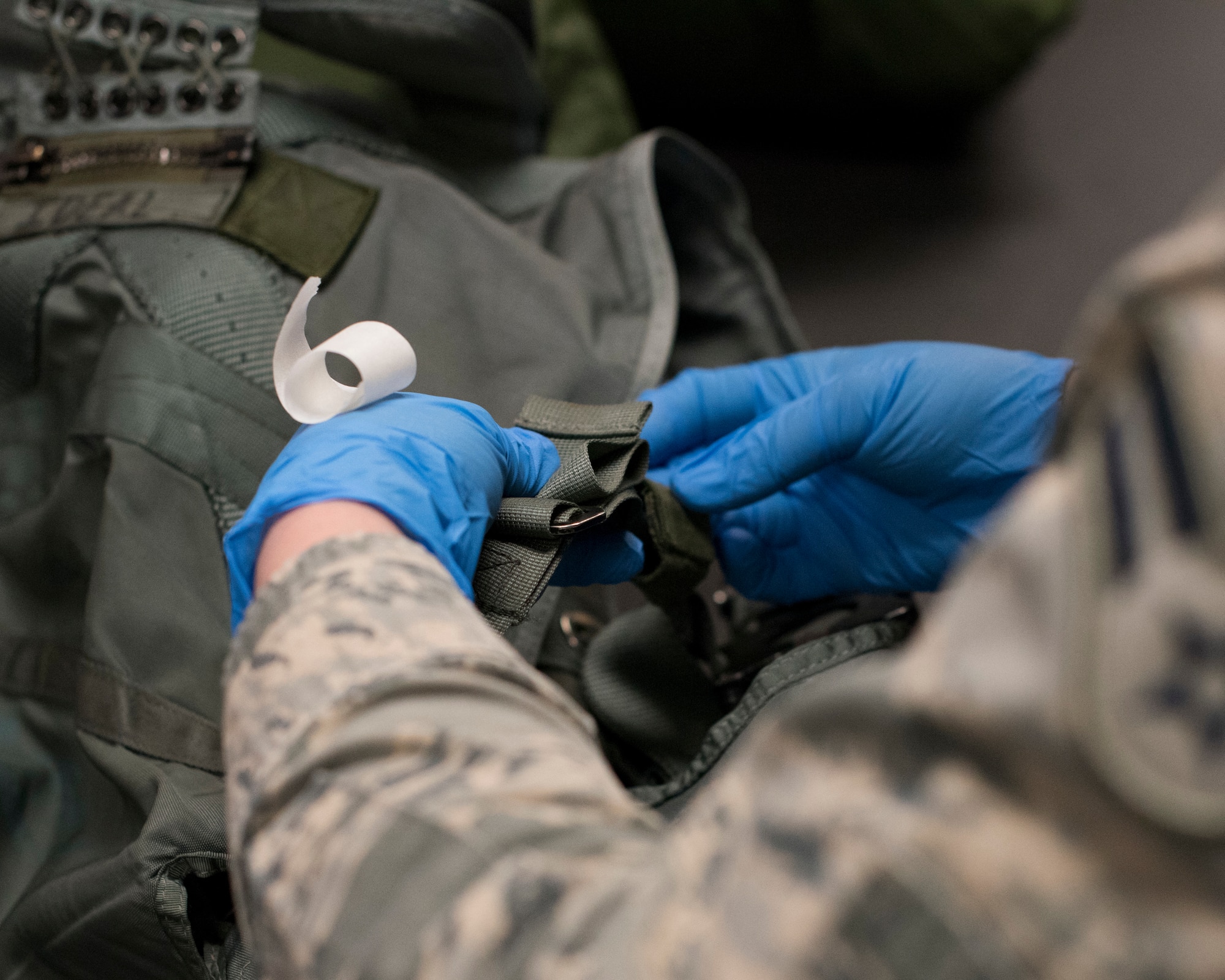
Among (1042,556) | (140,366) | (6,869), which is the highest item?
(1042,556)

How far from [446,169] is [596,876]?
2.01 ft

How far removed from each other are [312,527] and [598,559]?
181mm

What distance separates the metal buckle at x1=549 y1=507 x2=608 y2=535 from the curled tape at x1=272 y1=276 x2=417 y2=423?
0.09 metres

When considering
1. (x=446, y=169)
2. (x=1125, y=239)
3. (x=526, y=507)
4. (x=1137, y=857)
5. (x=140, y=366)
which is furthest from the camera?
(x=1125, y=239)

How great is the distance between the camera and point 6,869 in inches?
19.3

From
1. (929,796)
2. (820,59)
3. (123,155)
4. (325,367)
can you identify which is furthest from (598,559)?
(820,59)

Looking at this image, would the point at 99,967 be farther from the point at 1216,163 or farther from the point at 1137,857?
the point at 1216,163

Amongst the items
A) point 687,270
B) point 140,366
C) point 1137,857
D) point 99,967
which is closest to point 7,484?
point 140,366

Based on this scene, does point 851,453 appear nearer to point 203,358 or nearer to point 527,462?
point 527,462

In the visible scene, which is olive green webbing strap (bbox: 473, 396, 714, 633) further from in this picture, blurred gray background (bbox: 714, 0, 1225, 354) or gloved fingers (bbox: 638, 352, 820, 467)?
blurred gray background (bbox: 714, 0, 1225, 354)

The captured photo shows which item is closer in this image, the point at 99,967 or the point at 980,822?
the point at 980,822

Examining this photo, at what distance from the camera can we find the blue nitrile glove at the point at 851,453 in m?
0.51

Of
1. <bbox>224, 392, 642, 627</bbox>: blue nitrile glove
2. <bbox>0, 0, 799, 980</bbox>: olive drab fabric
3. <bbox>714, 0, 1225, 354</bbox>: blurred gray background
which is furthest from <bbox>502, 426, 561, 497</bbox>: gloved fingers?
<bbox>714, 0, 1225, 354</bbox>: blurred gray background

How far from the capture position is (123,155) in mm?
569
